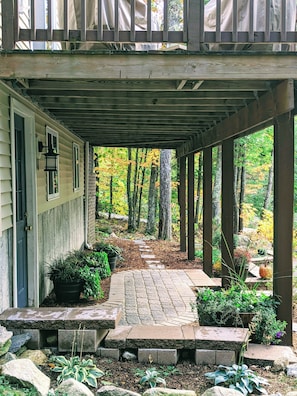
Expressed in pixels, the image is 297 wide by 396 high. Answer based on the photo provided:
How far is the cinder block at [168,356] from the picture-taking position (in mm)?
3705

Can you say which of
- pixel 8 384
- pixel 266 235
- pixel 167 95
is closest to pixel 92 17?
pixel 167 95

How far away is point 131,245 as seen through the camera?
11.9m

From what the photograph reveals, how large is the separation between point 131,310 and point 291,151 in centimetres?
282

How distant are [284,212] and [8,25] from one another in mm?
2977

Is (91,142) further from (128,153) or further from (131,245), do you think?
(128,153)

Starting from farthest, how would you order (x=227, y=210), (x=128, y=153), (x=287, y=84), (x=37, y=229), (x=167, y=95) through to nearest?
1. (x=128, y=153)
2. (x=227, y=210)
3. (x=37, y=229)
4. (x=167, y=95)
5. (x=287, y=84)

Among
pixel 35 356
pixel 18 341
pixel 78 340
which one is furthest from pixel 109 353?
pixel 18 341

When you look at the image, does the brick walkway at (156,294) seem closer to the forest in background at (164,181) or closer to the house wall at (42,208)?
the house wall at (42,208)

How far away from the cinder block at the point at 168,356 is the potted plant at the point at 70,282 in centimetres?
223

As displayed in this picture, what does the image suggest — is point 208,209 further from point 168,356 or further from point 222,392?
point 222,392

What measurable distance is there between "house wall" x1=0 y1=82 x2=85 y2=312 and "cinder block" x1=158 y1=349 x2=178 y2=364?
1.52 meters

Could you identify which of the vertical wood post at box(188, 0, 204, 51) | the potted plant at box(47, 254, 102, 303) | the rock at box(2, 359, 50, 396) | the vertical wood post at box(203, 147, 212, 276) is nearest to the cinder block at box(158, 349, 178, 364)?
the rock at box(2, 359, 50, 396)

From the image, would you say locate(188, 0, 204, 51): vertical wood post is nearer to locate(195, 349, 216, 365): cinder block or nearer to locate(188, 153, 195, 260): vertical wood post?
locate(195, 349, 216, 365): cinder block

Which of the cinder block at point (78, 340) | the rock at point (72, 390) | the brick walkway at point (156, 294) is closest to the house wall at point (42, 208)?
the cinder block at point (78, 340)
